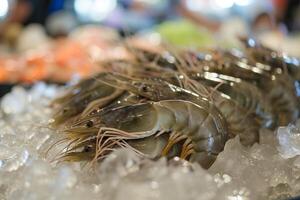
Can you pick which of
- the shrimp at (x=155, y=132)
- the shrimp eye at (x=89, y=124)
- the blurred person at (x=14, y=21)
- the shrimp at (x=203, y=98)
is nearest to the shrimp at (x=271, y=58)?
the shrimp at (x=203, y=98)

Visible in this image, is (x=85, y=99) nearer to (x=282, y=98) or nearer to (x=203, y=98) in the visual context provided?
(x=203, y=98)

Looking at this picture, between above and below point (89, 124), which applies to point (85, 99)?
below

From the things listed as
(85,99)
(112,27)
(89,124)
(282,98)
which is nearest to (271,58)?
(282,98)

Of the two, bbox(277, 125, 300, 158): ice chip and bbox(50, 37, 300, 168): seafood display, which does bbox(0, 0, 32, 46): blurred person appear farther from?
bbox(277, 125, 300, 158): ice chip

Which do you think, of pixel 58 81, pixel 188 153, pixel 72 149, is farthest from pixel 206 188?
pixel 58 81

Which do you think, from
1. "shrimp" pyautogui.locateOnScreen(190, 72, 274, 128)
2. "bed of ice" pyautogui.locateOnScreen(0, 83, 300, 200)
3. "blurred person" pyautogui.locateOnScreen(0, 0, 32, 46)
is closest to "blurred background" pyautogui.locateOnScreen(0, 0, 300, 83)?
"blurred person" pyautogui.locateOnScreen(0, 0, 32, 46)

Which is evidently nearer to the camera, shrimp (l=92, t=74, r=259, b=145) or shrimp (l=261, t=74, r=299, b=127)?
shrimp (l=92, t=74, r=259, b=145)
